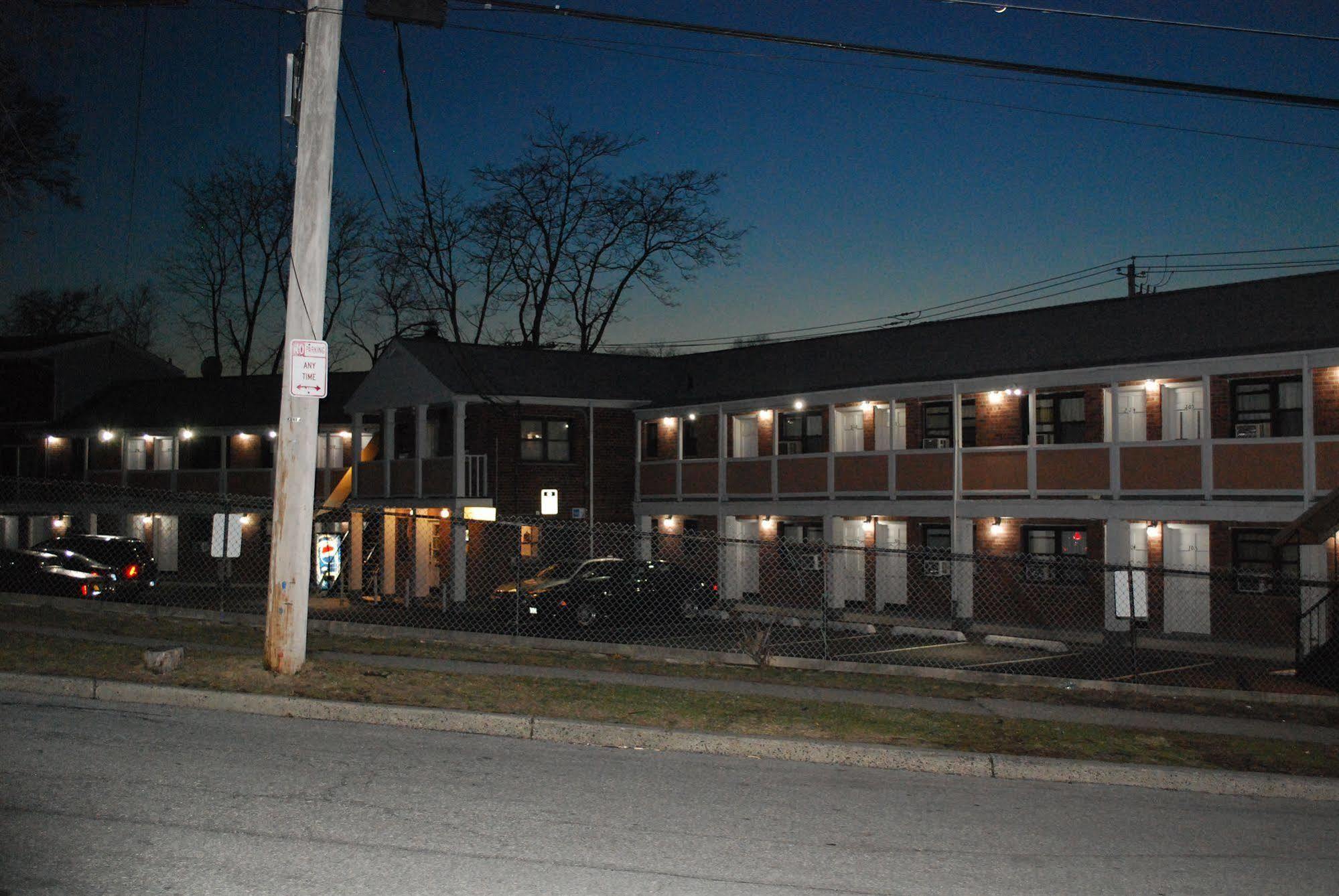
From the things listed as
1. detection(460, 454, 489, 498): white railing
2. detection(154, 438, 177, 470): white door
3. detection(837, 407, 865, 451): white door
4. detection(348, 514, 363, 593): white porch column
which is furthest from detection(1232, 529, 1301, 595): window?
detection(154, 438, 177, 470): white door

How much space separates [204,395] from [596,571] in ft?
81.4

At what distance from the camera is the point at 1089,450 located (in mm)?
22938

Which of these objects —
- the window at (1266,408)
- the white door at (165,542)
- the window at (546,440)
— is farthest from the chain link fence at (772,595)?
the white door at (165,542)

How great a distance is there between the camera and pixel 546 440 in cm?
3188

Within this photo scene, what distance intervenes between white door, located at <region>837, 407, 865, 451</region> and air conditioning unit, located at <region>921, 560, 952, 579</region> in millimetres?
3520

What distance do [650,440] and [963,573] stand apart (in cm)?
1143

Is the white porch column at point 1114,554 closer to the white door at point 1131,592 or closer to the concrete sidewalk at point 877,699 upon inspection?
the white door at point 1131,592

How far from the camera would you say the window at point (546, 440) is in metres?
31.6

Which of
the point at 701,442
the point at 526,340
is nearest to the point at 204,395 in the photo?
the point at 526,340

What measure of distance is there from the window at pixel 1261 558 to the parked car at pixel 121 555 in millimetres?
22851

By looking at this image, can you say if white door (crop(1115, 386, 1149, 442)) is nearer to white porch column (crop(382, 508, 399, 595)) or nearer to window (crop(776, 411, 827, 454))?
window (crop(776, 411, 827, 454))

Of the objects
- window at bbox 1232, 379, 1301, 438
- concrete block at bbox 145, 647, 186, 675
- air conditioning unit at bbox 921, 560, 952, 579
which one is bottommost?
concrete block at bbox 145, 647, 186, 675

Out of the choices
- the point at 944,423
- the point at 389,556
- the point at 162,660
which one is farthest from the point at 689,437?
the point at 162,660

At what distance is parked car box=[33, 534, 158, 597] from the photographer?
25266 millimetres
